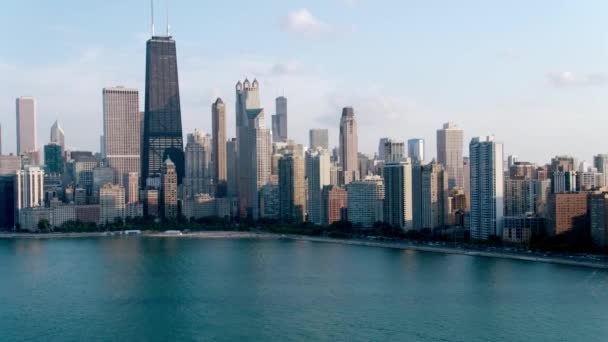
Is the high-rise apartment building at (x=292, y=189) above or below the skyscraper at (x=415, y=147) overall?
below

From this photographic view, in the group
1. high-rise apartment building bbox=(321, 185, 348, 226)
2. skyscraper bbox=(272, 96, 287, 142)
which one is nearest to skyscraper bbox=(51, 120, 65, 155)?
skyscraper bbox=(272, 96, 287, 142)

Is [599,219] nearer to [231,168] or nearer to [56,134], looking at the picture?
[231,168]

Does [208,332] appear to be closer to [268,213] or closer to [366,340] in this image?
[366,340]

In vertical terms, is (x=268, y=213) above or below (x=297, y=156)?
below

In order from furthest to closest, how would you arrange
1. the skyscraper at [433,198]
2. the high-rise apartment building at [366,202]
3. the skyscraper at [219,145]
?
the skyscraper at [219,145] → the high-rise apartment building at [366,202] → the skyscraper at [433,198]

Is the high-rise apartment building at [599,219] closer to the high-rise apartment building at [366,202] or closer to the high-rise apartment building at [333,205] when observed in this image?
the high-rise apartment building at [366,202]

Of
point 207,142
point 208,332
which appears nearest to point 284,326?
point 208,332

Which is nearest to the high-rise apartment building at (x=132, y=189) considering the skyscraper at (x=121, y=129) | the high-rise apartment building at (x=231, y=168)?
the skyscraper at (x=121, y=129)
